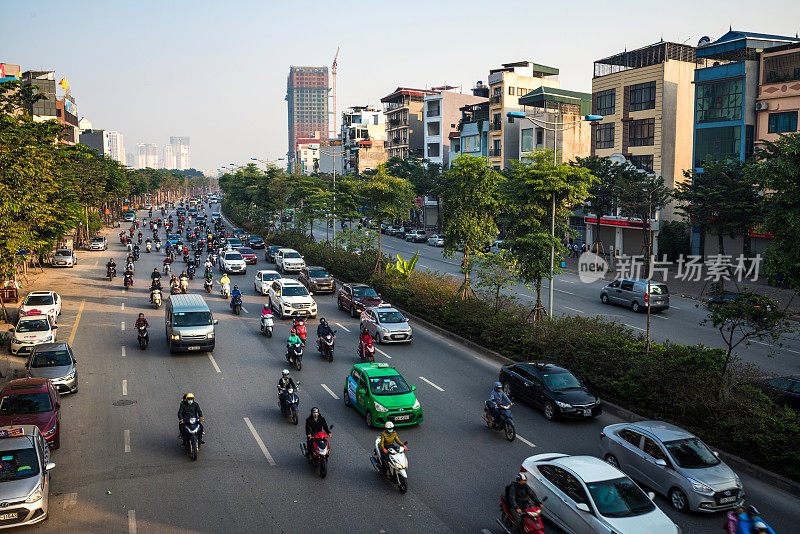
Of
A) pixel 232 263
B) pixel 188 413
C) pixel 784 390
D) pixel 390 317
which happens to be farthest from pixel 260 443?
pixel 232 263

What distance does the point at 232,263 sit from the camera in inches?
1855

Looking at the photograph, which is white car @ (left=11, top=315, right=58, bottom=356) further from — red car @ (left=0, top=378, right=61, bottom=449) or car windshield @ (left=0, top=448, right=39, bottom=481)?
car windshield @ (left=0, top=448, right=39, bottom=481)

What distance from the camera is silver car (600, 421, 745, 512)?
12375mm

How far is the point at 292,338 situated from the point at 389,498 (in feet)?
35.6

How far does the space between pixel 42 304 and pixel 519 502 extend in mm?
28086

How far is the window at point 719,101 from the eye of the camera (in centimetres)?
4738

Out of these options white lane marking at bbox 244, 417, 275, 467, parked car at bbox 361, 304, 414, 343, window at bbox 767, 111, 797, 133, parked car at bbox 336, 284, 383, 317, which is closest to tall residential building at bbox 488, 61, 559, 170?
window at bbox 767, 111, 797, 133

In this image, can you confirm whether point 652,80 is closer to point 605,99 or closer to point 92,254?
point 605,99

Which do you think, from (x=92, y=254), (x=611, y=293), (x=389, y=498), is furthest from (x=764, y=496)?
(x=92, y=254)

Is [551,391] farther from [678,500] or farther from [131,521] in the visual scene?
[131,521]

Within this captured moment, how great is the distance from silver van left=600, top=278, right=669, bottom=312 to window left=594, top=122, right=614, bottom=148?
25997 mm

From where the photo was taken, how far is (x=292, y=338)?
75.2ft

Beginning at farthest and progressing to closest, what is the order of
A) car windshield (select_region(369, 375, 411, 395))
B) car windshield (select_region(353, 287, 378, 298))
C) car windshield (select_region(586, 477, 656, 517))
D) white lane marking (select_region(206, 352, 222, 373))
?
car windshield (select_region(353, 287, 378, 298)) < white lane marking (select_region(206, 352, 222, 373)) < car windshield (select_region(369, 375, 411, 395)) < car windshield (select_region(586, 477, 656, 517))

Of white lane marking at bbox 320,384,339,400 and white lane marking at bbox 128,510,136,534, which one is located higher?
white lane marking at bbox 320,384,339,400
